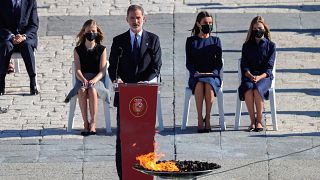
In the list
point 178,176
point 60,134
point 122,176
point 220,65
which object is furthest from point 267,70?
point 178,176

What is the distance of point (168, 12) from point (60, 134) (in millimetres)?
6432

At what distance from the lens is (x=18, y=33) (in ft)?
61.1

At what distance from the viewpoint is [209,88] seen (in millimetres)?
16719

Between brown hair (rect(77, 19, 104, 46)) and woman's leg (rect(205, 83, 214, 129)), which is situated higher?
brown hair (rect(77, 19, 104, 46))

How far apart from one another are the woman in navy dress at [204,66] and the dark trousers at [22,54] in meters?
2.78

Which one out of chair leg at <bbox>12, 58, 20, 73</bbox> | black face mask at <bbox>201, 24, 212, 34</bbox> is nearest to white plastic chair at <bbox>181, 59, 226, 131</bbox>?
black face mask at <bbox>201, 24, 212, 34</bbox>

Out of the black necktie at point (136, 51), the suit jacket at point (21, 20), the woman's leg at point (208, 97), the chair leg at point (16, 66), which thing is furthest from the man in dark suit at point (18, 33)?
the black necktie at point (136, 51)

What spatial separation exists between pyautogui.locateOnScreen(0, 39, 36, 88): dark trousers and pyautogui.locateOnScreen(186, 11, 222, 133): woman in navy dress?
2.78 meters

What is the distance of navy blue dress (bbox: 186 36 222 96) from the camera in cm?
1680

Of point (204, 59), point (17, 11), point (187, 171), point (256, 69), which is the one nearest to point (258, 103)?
point (256, 69)

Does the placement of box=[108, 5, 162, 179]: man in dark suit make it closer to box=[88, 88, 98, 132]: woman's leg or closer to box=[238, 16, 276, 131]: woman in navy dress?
box=[88, 88, 98, 132]: woman's leg

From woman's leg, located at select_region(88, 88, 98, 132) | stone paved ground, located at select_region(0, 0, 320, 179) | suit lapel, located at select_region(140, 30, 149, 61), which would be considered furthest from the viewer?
woman's leg, located at select_region(88, 88, 98, 132)

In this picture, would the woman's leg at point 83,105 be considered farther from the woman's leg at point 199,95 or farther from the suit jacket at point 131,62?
the suit jacket at point 131,62

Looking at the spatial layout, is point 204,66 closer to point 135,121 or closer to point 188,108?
point 188,108
